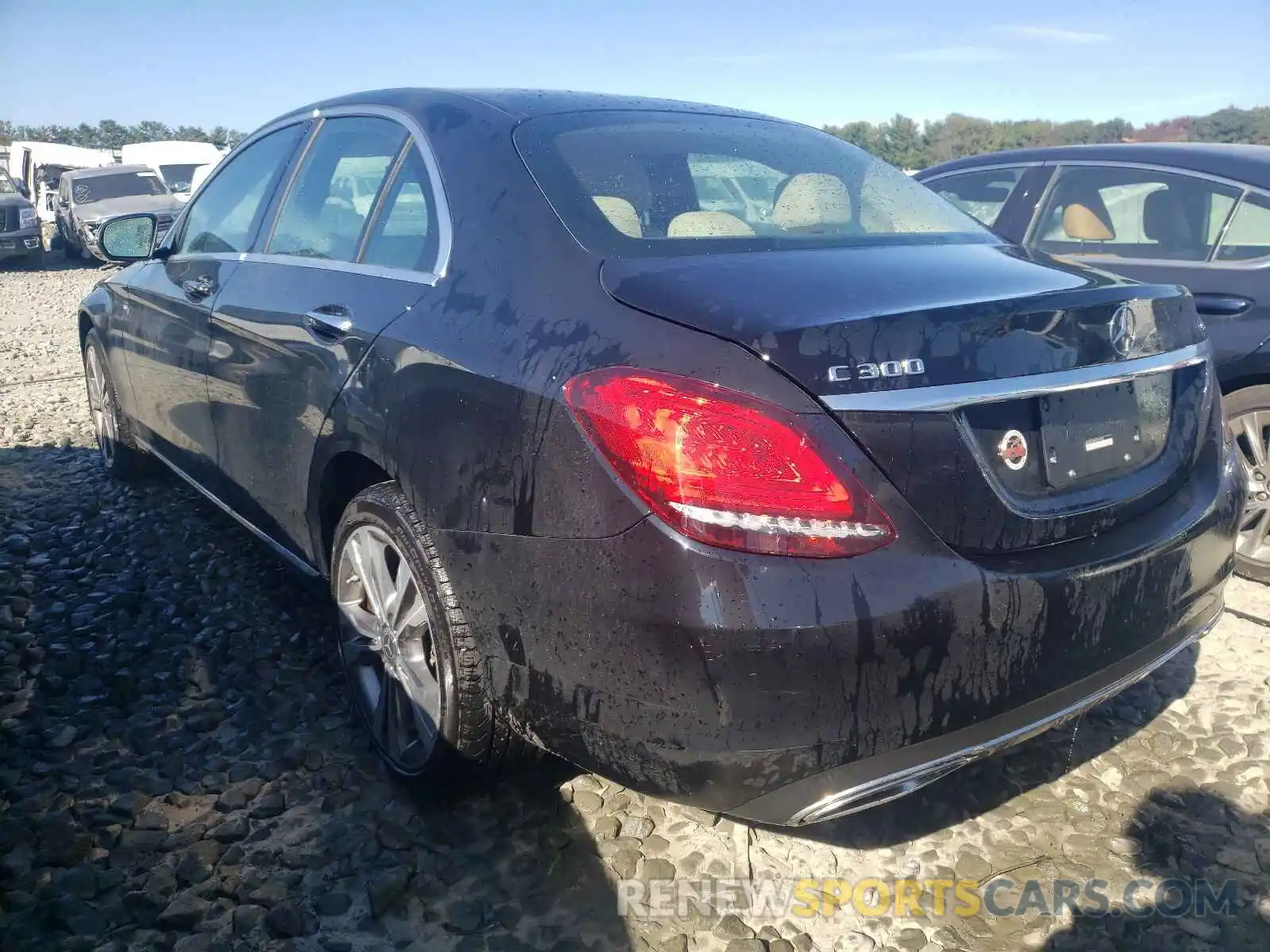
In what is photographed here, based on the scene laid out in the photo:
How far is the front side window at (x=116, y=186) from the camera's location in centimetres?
1898

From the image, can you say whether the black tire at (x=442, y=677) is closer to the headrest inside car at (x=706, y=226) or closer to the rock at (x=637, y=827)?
the rock at (x=637, y=827)

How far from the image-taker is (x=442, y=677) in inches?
86.3

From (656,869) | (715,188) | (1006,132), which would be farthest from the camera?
(1006,132)

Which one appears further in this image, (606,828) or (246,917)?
(606,828)

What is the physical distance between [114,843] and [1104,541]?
7.25 feet

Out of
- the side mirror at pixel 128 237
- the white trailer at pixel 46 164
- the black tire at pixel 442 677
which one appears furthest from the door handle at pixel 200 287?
the white trailer at pixel 46 164

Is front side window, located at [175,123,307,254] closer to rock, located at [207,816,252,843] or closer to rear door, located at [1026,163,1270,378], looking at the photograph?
rock, located at [207,816,252,843]

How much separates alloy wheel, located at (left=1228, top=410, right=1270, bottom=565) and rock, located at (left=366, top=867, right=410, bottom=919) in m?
3.24

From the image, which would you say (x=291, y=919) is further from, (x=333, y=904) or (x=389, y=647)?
(x=389, y=647)

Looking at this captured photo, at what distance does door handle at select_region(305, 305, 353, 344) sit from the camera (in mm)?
2467

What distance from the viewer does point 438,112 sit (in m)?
2.57

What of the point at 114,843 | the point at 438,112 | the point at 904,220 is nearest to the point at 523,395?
the point at 438,112

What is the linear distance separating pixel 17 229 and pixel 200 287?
18.7m

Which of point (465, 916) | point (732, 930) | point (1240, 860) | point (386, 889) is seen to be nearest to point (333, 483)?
point (386, 889)
